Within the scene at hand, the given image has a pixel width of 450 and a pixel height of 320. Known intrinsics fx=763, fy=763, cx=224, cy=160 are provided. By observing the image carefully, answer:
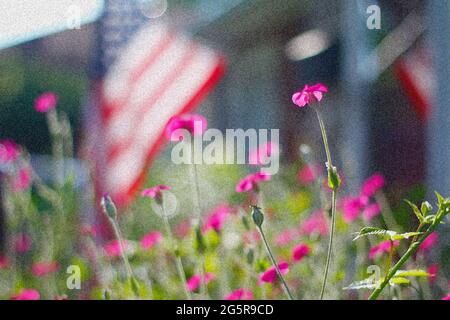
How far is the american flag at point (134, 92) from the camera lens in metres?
1.70

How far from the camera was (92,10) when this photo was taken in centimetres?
127

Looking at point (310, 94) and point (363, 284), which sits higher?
point (310, 94)

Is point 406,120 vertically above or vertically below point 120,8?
below

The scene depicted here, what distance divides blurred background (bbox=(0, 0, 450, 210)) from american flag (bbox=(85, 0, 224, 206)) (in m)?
0.04

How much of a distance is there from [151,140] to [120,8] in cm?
30

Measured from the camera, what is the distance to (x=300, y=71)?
2.67 meters

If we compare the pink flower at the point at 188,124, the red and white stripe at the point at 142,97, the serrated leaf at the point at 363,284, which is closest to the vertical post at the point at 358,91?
the red and white stripe at the point at 142,97

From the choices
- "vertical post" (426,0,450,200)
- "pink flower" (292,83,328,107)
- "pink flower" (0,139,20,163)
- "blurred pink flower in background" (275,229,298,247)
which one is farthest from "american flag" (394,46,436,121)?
"pink flower" (292,83,328,107)

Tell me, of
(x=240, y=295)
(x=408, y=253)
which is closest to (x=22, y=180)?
(x=240, y=295)

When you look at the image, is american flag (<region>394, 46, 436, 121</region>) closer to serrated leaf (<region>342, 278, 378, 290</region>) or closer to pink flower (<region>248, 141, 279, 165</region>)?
pink flower (<region>248, 141, 279, 165</region>)

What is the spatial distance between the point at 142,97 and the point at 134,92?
33 mm

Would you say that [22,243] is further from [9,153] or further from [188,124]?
[188,124]
